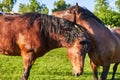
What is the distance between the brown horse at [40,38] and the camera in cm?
488

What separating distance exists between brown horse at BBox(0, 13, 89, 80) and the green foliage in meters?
40.0

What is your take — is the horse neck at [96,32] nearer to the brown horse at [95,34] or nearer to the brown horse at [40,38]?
the brown horse at [95,34]

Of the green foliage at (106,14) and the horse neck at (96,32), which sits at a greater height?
the horse neck at (96,32)

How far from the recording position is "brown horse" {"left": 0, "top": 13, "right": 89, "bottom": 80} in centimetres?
488

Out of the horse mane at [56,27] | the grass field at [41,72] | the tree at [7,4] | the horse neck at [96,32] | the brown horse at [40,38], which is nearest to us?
the brown horse at [40,38]

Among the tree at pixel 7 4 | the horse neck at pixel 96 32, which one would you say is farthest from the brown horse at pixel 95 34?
the tree at pixel 7 4

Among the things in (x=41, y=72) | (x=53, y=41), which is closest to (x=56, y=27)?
(x=53, y=41)

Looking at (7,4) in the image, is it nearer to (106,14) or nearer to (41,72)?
(106,14)

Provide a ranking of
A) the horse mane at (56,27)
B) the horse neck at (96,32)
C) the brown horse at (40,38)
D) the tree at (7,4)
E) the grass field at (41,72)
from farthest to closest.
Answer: the tree at (7,4) < the grass field at (41,72) < the horse neck at (96,32) < the horse mane at (56,27) < the brown horse at (40,38)

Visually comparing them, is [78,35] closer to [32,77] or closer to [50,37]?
[50,37]

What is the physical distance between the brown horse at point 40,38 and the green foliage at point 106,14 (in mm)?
40027

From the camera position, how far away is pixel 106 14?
4506cm

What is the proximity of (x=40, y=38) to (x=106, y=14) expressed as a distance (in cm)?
4085

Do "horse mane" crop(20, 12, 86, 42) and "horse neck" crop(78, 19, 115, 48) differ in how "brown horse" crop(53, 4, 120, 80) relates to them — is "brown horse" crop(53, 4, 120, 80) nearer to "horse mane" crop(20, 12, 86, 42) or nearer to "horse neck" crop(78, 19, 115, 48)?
"horse neck" crop(78, 19, 115, 48)
